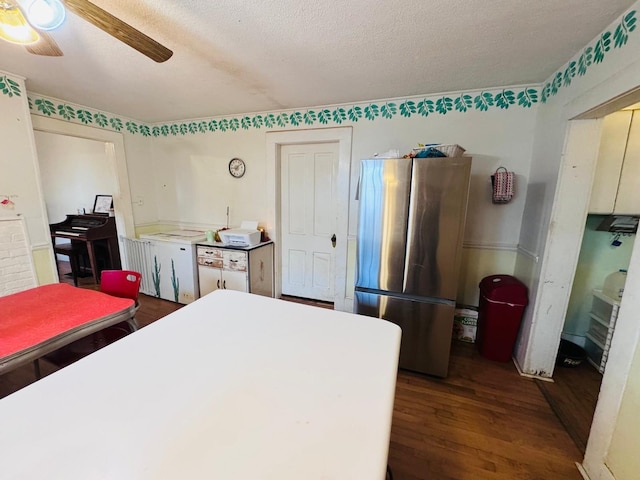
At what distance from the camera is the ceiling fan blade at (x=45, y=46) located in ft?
4.02

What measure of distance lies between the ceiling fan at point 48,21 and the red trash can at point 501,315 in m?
2.80

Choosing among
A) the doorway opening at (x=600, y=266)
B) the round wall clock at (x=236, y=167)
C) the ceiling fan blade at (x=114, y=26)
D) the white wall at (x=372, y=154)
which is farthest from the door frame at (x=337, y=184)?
the doorway opening at (x=600, y=266)

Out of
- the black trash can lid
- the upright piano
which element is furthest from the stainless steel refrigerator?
the upright piano

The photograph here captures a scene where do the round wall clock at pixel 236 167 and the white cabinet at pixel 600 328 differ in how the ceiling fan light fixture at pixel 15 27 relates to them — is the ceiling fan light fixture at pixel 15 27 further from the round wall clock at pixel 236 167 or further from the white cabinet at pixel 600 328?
the white cabinet at pixel 600 328

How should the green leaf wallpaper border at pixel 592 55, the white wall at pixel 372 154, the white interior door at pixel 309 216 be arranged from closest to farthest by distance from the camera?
1. the green leaf wallpaper border at pixel 592 55
2. the white wall at pixel 372 154
3. the white interior door at pixel 309 216

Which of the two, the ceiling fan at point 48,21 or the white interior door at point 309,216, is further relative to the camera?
the white interior door at point 309,216

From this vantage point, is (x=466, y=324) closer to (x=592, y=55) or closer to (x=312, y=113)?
(x=592, y=55)

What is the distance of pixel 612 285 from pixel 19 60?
4955 millimetres

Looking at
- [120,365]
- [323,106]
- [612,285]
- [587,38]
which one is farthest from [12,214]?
[612,285]

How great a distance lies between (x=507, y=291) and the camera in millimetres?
2146

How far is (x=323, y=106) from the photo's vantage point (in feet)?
9.20

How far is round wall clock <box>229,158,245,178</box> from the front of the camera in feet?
10.8

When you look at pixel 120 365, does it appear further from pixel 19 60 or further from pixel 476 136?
pixel 476 136

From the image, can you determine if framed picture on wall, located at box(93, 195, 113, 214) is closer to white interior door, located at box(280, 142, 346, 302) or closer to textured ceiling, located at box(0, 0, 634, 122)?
textured ceiling, located at box(0, 0, 634, 122)
